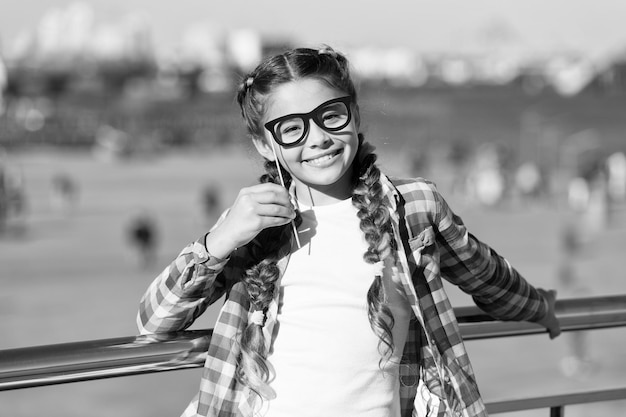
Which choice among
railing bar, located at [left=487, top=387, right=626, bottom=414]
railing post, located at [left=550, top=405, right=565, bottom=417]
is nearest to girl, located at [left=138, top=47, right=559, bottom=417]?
railing bar, located at [left=487, top=387, right=626, bottom=414]

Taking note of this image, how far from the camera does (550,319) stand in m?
1.66

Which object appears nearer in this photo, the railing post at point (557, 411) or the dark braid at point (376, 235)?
the dark braid at point (376, 235)

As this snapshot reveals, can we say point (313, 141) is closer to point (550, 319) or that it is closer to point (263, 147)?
point (263, 147)

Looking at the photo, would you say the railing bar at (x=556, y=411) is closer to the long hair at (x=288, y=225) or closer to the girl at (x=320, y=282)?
the girl at (x=320, y=282)

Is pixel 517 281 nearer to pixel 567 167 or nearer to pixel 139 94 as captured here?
pixel 567 167

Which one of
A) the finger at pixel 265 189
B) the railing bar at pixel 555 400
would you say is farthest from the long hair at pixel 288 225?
the railing bar at pixel 555 400

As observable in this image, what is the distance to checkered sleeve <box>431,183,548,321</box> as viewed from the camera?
1.47m

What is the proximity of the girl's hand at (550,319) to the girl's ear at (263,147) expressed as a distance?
0.59m

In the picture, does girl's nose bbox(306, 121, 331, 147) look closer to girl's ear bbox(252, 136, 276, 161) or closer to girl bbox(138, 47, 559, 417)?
girl bbox(138, 47, 559, 417)

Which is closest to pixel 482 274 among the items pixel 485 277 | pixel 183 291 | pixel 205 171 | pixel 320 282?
pixel 485 277

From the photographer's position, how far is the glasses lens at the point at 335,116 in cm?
142

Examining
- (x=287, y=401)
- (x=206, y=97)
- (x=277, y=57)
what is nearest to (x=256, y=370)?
(x=287, y=401)

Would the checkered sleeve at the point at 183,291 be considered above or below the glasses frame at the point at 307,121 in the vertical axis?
below

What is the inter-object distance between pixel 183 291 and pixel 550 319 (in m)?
0.72
